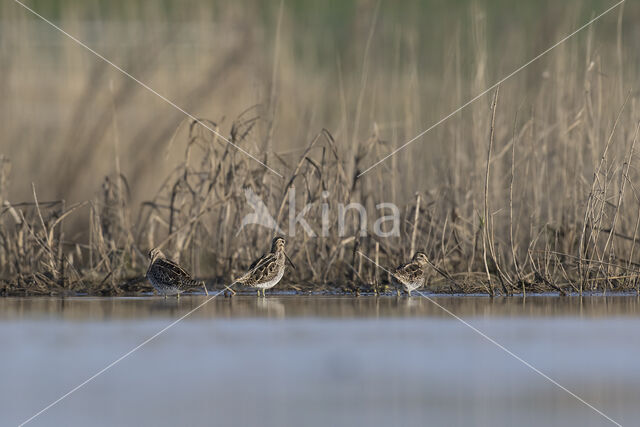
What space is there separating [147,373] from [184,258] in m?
4.39

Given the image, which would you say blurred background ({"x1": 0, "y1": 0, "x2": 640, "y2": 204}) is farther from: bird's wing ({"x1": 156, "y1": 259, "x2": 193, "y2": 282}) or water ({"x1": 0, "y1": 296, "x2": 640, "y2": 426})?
water ({"x1": 0, "y1": 296, "x2": 640, "y2": 426})

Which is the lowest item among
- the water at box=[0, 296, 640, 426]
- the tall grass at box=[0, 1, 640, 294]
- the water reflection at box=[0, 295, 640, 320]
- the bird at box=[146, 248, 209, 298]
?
the water at box=[0, 296, 640, 426]

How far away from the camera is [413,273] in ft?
27.9

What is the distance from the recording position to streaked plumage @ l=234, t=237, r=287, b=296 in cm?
854

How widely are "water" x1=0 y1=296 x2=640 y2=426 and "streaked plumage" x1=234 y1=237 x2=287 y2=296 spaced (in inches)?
12.0

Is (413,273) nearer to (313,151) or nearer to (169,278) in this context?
(169,278)

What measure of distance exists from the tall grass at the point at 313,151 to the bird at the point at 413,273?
441 millimetres

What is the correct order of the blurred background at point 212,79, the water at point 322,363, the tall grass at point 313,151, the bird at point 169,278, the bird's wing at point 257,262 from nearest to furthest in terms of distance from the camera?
the water at point 322,363 < the bird at point 169,278 < the bird's wing at point 257,262 < the tall grass at point 313,151 < the blurred background at point 212,79

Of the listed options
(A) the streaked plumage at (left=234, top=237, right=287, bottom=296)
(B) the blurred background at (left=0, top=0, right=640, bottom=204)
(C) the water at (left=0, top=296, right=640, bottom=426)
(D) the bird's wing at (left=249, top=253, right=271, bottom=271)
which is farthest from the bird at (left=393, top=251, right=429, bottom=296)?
(B) the blurred background at (left=0, top=0, right=640, bottom=204)

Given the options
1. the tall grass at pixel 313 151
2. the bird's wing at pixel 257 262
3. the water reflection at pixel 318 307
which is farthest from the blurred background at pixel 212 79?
the water reflection at pixel 318 307

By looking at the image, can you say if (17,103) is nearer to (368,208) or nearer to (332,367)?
(368,208)

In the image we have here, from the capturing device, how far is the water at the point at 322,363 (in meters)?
4.47

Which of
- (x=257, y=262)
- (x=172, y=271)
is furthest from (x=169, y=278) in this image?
(x=257, y=262)

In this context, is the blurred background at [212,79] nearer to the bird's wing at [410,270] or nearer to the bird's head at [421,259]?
the bird's head at [421,259]
